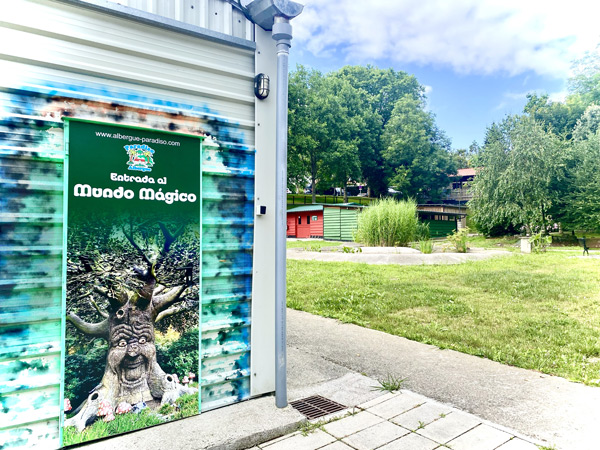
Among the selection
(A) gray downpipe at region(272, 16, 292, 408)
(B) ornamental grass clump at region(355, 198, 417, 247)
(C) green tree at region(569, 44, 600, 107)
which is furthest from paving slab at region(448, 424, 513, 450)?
(C) green tree at region(569, 44, 600, 107)

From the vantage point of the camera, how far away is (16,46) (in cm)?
198

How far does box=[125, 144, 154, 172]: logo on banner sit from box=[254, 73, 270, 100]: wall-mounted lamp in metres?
0.89

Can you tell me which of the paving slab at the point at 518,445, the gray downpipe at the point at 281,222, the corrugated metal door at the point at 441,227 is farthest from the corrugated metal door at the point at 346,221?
the paving slab at the point at 518,445

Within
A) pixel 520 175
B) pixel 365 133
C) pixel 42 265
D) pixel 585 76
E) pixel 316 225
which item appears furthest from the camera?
pixel 365 133

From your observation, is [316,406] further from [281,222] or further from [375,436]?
[281,222]

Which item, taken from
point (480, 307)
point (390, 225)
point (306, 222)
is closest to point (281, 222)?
point (480, 307)

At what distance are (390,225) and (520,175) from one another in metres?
14.8

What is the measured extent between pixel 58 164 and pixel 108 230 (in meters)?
0.44

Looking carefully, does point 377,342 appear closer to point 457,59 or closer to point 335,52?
point 335,52

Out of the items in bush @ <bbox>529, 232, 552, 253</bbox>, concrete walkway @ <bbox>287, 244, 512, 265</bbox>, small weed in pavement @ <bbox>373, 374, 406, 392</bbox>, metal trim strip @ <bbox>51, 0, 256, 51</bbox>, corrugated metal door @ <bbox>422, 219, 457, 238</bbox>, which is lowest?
small weed in pavement @ <bbox>373, 374, 406, 392</bbox>

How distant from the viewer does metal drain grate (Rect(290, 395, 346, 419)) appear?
8.79ft

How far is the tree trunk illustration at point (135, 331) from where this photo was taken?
218 cm

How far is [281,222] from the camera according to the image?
2764 millimetres

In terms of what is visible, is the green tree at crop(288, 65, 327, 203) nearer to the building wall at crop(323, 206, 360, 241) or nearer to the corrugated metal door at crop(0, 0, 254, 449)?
the building wall at crop(323, 206, 360, 241)
